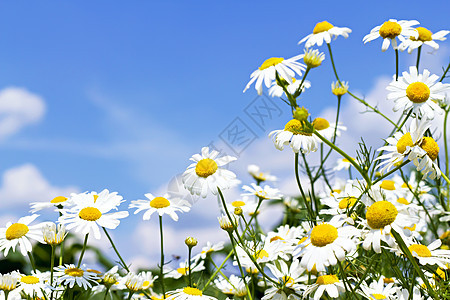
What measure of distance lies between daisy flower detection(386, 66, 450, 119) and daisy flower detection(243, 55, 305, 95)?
0.35 meters

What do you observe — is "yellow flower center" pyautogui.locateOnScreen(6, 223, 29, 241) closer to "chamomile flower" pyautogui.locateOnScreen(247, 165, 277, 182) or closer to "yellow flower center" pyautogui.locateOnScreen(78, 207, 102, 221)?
"yellow flower center" pyautogui.locateOnScreen(78, 207, 102, 221)

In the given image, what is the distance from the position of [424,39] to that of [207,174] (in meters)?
0.90

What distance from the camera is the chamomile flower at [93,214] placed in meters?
1.18

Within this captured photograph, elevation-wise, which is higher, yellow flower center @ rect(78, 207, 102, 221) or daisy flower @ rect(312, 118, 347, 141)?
daisy flower @ rect(312, 118, 347, 141)

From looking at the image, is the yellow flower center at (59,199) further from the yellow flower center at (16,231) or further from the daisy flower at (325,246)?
the daisy flower at (325,246)

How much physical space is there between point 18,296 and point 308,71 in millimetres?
921

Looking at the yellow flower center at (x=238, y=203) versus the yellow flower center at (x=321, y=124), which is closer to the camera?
the yellow flower center at (x=238, y=203)

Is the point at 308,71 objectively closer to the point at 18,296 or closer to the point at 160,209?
the point at 160,209

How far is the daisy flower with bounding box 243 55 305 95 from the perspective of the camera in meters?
1.04

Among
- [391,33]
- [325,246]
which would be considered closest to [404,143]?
[325,246]

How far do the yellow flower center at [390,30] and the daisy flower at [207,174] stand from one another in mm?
689

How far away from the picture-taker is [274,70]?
105cm

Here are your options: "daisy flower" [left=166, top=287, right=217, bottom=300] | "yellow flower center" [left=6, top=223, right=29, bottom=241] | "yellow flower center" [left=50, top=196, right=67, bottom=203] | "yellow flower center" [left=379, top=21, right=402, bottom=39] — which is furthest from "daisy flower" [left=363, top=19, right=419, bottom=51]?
"yellow flower center" [left=6, top=223, right=29, bottom=241]

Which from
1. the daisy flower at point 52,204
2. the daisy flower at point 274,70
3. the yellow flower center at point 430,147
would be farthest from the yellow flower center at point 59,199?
the yellow flower center at point 430,147
